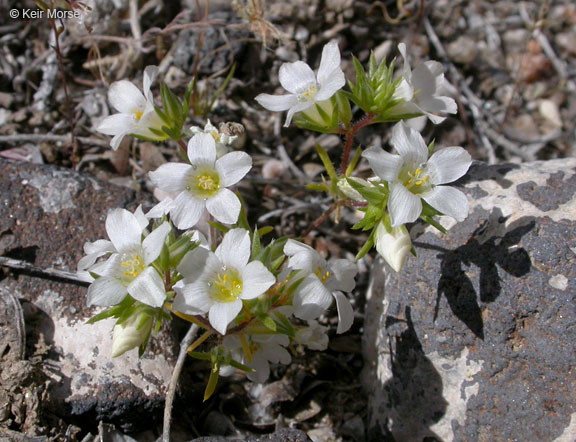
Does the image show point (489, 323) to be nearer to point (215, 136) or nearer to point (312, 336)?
point (312, 336)

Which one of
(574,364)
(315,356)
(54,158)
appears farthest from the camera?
(54,158)

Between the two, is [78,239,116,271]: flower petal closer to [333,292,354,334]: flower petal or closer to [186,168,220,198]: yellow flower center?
[186,168,220,198]: yellow flower center

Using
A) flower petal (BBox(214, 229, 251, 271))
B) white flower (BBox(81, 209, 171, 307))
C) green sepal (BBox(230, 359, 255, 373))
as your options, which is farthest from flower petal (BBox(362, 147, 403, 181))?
green sepal (BBox(230, 359, 255, 373))

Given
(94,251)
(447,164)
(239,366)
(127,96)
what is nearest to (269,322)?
(239,366)

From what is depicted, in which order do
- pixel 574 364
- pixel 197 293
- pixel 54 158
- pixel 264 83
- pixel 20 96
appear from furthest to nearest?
pixel 264 83 → pixel 20 96 → pixel 54 158 → pixel 574 364 → pixel 197 293

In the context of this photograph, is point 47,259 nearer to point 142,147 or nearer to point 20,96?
point 142,147

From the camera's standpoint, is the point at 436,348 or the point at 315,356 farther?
the point at 315,356

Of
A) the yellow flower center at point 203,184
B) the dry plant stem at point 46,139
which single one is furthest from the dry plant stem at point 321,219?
the dry plant stem at point 46,139

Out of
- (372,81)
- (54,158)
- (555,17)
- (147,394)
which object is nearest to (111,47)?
(54,158)

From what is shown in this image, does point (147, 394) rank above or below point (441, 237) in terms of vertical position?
below
